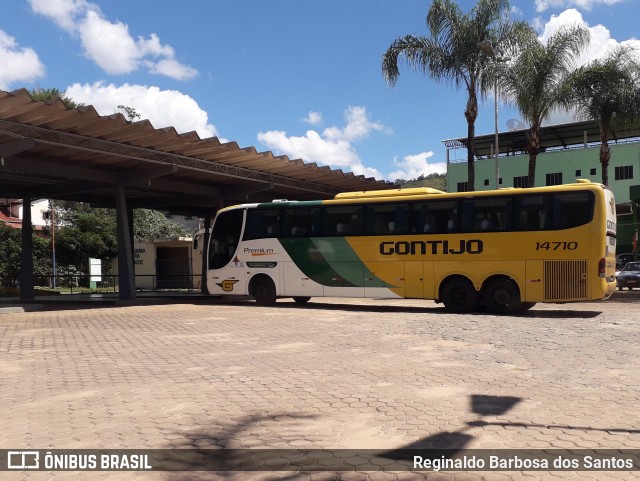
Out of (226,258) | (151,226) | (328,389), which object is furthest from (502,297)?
(151,226)

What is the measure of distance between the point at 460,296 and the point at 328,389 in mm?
9840

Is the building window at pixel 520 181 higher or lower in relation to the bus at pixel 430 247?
higher

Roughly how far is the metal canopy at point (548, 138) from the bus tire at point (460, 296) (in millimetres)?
32917

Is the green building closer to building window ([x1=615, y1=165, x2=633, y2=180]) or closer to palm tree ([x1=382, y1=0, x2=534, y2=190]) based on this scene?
building window ([x1=615, y1=165, x2=633, y2=180])

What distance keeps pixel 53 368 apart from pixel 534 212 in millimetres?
11477

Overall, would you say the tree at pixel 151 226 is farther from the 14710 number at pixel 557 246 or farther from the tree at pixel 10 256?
the 14710 number at pixel 557 246

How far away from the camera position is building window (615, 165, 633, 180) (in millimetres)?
42688

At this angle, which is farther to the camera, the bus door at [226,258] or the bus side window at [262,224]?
the bus door at [226,258]

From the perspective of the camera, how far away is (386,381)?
7.02 meters

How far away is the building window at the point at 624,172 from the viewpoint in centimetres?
4269

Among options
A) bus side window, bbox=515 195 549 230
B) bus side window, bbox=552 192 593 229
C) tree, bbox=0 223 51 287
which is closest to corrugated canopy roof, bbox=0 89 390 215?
bus side window, bbox=515 195 549 230

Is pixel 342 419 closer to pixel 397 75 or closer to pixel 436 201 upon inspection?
pixel 436 201

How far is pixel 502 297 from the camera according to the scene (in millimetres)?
15094

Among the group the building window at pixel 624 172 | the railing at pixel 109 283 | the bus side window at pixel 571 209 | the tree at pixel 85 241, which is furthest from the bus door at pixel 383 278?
the building window at pixel 624 172
